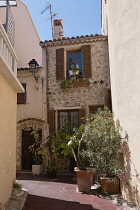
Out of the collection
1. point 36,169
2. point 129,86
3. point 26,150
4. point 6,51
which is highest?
point 6,51

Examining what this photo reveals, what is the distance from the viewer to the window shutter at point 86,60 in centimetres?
1039

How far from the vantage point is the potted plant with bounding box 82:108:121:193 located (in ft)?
18.8

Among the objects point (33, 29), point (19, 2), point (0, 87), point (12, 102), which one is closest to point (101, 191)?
point (12, 102)

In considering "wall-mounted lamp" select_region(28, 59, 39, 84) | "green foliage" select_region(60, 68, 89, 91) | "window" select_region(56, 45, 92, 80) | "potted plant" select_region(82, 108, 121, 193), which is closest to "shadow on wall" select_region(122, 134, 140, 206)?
"potted plant" select_region(82, 108, 121, 193)

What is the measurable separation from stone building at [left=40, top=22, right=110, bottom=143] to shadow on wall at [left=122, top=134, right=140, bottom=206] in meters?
4.77

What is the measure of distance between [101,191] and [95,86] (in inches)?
208

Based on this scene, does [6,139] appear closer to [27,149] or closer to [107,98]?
[107,98]

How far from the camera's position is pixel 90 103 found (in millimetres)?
10133

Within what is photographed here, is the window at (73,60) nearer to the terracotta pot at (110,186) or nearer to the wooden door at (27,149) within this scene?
the wooden door at (27,149)

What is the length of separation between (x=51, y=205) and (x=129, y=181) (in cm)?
196

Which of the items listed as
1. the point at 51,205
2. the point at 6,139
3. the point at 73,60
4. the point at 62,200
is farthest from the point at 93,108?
the point at 6,139

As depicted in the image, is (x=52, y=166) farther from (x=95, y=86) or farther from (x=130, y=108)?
(x=130, y=108)

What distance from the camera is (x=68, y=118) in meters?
10.3

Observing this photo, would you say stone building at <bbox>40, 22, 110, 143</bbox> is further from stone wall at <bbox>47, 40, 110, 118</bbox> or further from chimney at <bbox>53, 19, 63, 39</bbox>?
chimney at <bbox>53, 19, 63, 39</bbox>
